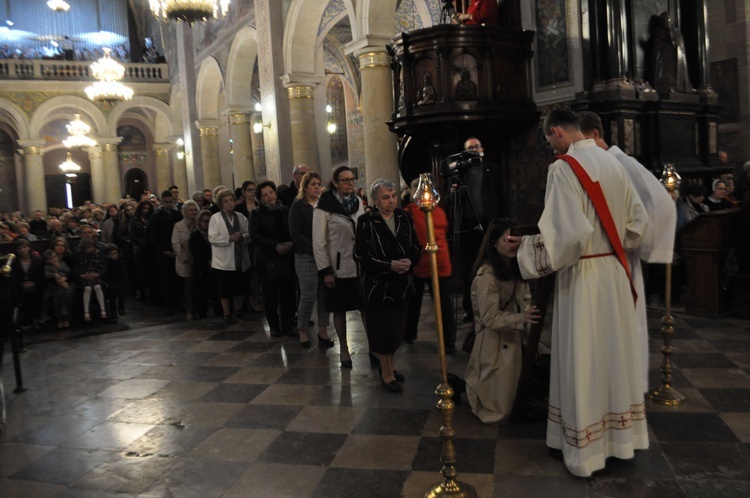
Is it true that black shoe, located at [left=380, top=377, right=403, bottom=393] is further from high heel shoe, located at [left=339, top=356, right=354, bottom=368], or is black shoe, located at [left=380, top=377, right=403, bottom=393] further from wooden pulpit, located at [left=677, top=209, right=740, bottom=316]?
wooden pulpit, located at [left=677, top=209, right=740, bottom=316]

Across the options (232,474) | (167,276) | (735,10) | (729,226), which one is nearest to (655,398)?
(232,474)

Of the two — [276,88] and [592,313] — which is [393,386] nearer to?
[592,313]

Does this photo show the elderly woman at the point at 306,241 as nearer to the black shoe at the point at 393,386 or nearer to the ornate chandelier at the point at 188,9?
the black shoe at the point at 393,386

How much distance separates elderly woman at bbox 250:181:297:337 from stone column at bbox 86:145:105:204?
2103 centimetres

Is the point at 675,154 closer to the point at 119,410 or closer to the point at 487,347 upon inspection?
the point at 487,347

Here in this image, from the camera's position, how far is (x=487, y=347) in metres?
3.71

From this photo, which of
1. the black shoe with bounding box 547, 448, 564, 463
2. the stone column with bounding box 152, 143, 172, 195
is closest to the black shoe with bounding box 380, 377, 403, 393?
the black shoe with bounding box 547, 448, 564, 463

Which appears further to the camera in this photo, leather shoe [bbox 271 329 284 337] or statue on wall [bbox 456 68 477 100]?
statue on wall [bbox 456 68 477 100]

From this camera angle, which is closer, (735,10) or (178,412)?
(178,412)

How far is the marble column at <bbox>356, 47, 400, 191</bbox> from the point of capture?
430 inches

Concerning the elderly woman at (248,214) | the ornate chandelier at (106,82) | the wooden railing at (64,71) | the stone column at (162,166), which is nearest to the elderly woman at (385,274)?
the elderly woman at (248,214)

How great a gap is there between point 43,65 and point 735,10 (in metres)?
23.0

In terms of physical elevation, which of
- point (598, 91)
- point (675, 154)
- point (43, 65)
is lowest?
point (675, 154)

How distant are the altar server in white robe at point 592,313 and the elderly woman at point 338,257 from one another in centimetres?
226
